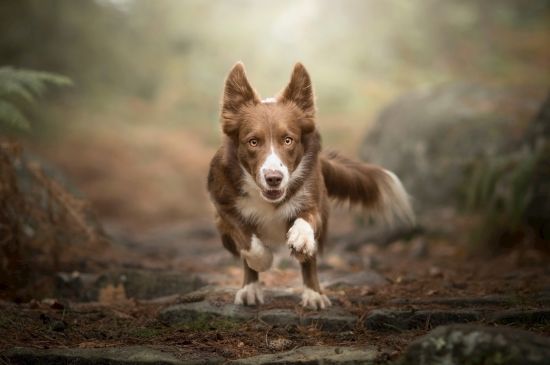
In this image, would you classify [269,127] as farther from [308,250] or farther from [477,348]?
[477,348]

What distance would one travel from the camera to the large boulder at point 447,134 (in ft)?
33.8

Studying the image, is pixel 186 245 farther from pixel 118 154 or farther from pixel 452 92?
pixel 118 154

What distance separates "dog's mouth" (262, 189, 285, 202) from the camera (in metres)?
4.95

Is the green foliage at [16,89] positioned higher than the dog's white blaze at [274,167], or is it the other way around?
the green foliage at [16,89]

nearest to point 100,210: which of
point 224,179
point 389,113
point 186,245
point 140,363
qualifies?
point 186,245

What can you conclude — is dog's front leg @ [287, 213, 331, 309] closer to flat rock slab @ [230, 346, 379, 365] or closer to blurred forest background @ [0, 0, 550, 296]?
flat rock slab @ [230, 346, 379, 365]

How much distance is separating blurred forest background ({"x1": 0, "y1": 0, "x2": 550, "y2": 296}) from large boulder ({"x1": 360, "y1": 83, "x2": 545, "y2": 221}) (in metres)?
0.62

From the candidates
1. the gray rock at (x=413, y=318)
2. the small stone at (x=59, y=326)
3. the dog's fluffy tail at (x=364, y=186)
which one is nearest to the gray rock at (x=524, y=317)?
the gray rock at (x=413, y=318)

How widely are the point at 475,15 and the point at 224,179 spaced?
610 inches

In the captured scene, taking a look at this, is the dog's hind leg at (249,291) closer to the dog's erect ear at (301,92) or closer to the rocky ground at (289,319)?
the rocky ground at (289,319)

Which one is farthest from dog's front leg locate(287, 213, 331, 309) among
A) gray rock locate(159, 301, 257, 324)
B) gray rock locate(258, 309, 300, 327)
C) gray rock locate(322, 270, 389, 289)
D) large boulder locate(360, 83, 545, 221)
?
large boulder locate(360, 83, 545, 221)

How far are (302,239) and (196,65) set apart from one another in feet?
53.1

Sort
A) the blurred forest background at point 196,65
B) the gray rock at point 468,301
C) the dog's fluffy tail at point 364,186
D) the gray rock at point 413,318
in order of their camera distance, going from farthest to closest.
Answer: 1. the blurred forest background at point 196,65
2. the dog's fluffy tail at point 364,186
3. the gray rock at point 468,301
4. the gray rock at point 413,318

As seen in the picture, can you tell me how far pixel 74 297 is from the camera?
19.4ft
